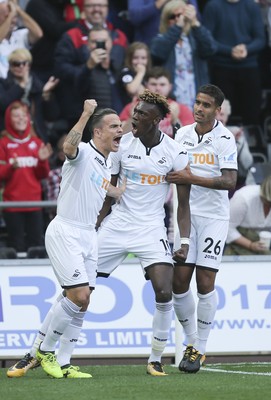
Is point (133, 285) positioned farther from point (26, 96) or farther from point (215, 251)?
point (26, 96)

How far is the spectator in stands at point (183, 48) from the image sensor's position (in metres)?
16.0

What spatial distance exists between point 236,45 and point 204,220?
5.83 metres

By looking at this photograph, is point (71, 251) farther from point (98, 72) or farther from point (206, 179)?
point (98, 72)

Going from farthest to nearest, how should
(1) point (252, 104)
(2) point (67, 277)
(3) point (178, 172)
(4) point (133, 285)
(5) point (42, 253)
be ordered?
(1) point (252, 104) → (5) point (42, 253) → (4) point (133, 285) → (3) point (178, 172) → (2) point (67, 277)

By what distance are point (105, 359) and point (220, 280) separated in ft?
5.27

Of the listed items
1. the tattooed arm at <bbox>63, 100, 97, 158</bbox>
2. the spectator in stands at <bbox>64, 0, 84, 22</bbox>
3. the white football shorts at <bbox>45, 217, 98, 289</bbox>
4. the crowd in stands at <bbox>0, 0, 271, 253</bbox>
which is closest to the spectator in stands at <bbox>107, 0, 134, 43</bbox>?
the crowd in stands at <bbox>0, 0, 271, 253</bbox>

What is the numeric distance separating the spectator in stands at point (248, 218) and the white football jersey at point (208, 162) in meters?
2.52

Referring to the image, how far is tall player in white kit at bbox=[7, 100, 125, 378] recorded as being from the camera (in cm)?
1059

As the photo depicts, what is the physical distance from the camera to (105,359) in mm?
13375

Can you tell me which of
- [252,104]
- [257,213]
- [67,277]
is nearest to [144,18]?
[252,104]

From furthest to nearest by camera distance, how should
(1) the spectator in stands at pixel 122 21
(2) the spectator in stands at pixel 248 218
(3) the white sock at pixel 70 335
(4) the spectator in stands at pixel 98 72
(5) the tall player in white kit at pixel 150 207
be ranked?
(1) the spectator in stands at pixel 122 21, (4) the spectator in stands at pixel 98 72, (2) the spectator in stands at pixel 248 218, (5) the tall player in white kit at pixel 150 207, (3) the white sock at pixel 70 335

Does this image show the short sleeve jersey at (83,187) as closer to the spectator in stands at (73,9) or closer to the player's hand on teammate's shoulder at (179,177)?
the player's hand on teammate's shoulder at (179,177)

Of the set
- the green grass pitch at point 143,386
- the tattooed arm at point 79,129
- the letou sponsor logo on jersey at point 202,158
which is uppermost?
the tattooed arm at point 79,129

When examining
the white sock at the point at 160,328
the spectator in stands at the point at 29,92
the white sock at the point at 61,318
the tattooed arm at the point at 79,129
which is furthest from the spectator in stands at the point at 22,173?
the tattooed arm at the point at 79,129
